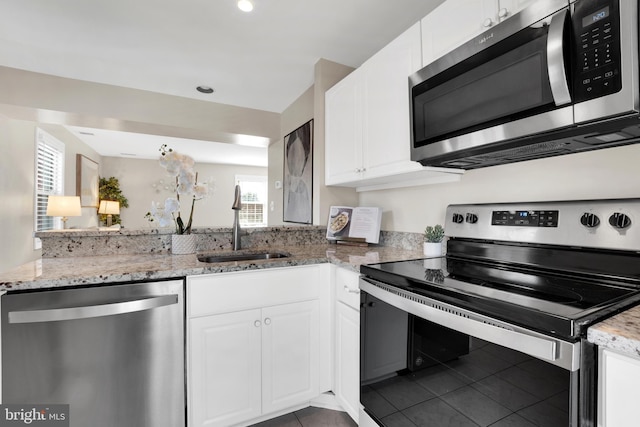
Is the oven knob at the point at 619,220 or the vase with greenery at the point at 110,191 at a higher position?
the vase with greenery at the point at 110,191

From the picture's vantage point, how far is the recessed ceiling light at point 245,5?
1.76m

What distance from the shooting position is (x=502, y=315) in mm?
767

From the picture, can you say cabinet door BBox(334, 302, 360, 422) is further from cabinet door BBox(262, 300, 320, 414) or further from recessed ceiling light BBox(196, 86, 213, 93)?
recessed ceiling light BBox(196, 86, 213, 93)

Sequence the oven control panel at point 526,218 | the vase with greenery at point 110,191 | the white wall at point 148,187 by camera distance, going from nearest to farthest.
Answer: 1. the oven control panel at point 526,218
2. the vase with greenery at point 110,191
3. the white wall at point 148,187

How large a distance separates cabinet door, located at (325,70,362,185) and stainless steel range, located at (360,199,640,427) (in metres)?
0.84

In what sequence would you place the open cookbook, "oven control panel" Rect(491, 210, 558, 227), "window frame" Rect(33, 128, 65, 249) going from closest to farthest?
"oven control panel" Rect(491, 210, 558, 227) → the open cookbook → "window frame" Rect(33, 128, 65, 249)

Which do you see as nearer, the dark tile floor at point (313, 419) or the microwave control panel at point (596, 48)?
the microwave control panel at point (596, 48)

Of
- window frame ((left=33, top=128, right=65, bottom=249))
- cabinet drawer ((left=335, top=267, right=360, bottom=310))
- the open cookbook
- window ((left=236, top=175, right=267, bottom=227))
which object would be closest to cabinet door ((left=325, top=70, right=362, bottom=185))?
the open cookbook

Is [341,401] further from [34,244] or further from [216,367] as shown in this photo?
[34,244]

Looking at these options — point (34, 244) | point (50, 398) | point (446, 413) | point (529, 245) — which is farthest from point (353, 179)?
point (34, 244)

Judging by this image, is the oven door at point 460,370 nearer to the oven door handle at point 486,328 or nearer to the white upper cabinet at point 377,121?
the oven door handle at point 486,328

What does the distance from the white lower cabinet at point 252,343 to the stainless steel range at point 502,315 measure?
376 millimetres

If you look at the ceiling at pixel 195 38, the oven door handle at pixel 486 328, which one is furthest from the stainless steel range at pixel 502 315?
the ceiling at pixel 195 38

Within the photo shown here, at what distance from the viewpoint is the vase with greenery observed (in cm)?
631
